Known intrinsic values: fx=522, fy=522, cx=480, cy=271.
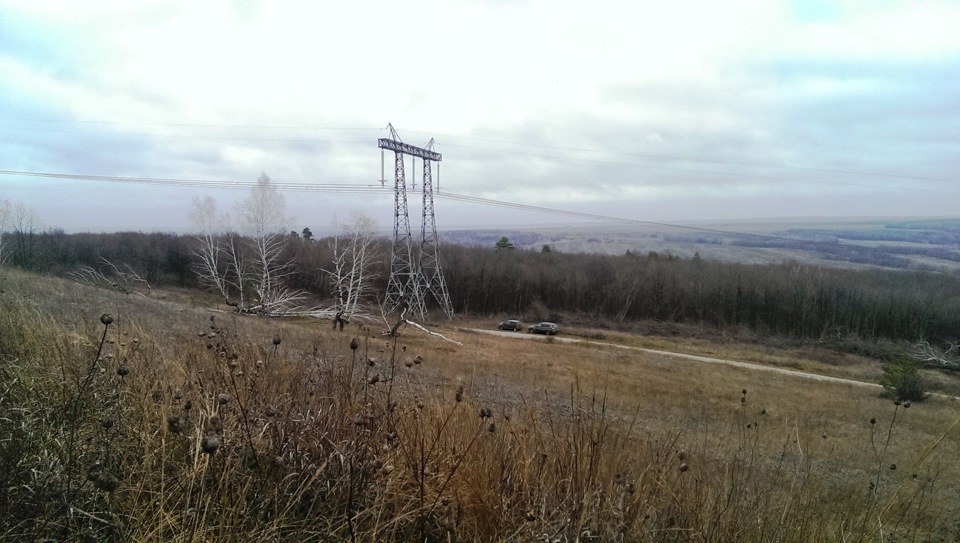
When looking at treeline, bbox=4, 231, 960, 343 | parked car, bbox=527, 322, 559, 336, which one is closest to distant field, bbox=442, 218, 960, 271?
treeline, bbox=4, 231, 960, 343

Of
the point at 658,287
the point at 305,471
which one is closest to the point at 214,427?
the point at 305,471

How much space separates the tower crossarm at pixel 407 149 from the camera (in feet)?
107

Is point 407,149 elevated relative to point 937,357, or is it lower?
elevated

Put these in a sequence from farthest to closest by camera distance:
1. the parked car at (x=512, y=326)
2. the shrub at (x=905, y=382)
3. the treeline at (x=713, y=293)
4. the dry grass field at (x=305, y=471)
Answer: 1. the treeline at (x=713, y=293)
2. the parked car at (x=512, y=326)
3. the shrub at (x=905, y=382)
4. the dry grass field at (x=305, y=471)

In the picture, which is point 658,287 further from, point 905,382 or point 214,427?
point 214,427

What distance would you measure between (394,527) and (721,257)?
2800 inches

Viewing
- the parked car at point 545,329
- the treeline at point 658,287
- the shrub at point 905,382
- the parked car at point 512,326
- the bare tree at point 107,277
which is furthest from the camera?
the parked car at point 512,326

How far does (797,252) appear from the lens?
59.8 metres

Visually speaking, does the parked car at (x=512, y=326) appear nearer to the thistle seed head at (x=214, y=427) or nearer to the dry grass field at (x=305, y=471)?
the dry grass field at (x=305, y=471)

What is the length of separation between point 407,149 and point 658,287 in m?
38.1

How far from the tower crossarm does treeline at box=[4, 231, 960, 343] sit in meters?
13.9

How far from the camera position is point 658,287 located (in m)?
61.2

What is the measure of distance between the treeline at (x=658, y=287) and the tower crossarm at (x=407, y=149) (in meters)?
13.9

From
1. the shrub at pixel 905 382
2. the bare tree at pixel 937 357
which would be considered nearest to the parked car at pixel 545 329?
the bare tree at pixel 937 357
